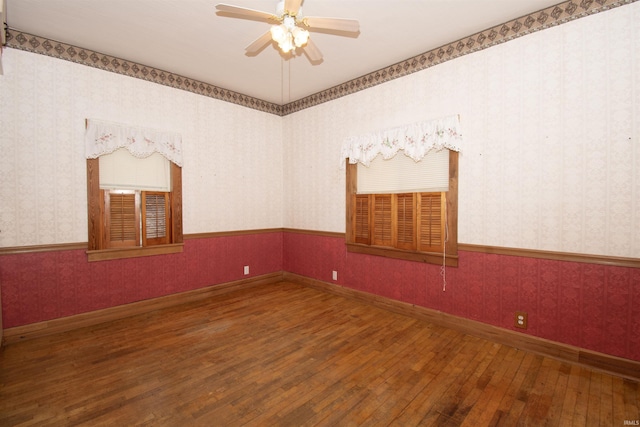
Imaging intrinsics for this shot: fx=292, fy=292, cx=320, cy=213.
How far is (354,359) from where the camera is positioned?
273cm

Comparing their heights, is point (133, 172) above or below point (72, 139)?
below

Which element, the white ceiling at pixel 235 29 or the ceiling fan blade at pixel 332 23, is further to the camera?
the white ceiling at pixel 235 29

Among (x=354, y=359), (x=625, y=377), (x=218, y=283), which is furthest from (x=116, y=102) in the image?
(x=625, y=377)

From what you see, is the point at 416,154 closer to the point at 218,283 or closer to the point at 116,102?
the point at 218,283

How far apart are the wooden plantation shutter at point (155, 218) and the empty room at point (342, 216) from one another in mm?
27

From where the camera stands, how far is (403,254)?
12.5 feet

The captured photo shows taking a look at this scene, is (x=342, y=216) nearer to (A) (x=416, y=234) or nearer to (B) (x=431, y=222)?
(A) (x=416, y=234)

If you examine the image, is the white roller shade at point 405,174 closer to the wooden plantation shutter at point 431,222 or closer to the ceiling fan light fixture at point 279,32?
the wooden plantation shutter at point 431,222

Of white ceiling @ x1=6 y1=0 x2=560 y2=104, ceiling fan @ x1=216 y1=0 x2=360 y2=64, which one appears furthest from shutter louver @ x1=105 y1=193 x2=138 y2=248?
ceiling fan @ x1=216 y1=0 x2=360 y2=64

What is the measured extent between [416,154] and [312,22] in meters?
1.98

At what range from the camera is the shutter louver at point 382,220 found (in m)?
3.97

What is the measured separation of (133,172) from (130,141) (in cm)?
39

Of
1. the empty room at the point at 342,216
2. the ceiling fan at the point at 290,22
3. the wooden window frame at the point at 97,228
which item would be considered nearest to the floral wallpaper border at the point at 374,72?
the empty room at the point at 342,216

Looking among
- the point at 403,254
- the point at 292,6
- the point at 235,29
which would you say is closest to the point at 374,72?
the point at 235,29
